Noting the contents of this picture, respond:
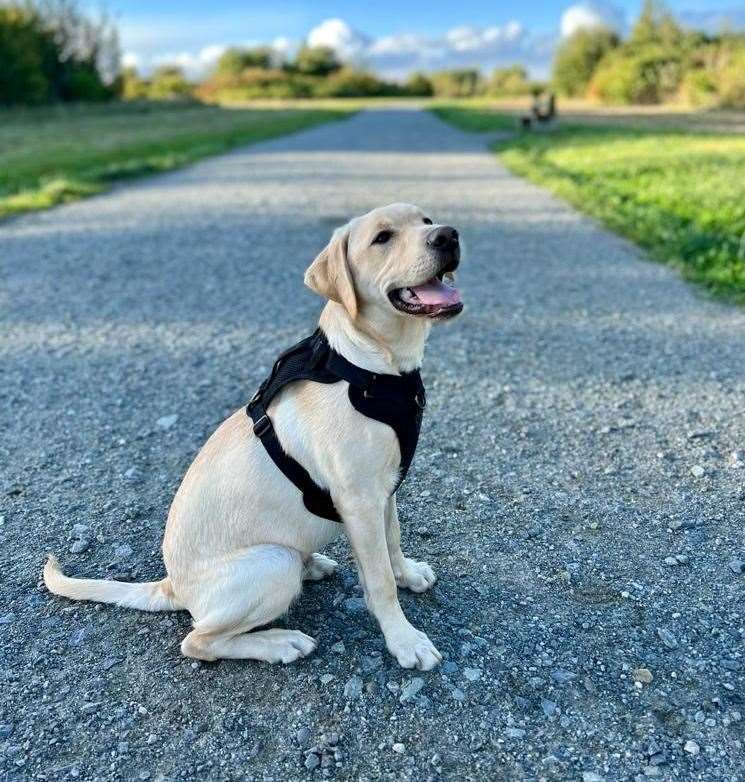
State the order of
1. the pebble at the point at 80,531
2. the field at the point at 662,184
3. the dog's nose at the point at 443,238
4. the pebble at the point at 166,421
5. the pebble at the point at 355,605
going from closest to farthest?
the dog's nose at the point at 443,238 < the pebble at the point at 355,605 < the pebble at the point at 80,531 < the pebble at the point at 166,421 < the field at the point at 662,184

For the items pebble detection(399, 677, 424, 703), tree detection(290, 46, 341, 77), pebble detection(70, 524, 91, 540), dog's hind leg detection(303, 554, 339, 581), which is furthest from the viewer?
tree detection(290, 46, 341, 77)

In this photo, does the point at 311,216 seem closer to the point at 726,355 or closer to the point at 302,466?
the point at 726,355

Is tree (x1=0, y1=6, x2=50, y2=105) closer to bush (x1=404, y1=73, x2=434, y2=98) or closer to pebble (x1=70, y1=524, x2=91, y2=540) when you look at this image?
bush (x1=404, y1=73, x2=434, y2=98)

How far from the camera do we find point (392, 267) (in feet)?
8.81

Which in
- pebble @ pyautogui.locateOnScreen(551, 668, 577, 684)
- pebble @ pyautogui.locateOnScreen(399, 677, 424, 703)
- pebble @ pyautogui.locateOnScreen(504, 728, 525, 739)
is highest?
pebble @ pyautogui.locateOnScreen(504, 728, 525, 739)

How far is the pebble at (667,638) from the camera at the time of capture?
2717mm

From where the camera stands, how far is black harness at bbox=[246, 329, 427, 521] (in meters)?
2.63

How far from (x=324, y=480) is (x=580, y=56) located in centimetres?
6277

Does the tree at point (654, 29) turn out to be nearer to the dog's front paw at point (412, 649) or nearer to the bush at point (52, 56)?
the bush at point (52, 56)

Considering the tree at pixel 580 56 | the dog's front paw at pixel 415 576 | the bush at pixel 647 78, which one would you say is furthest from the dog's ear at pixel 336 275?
the tree at pixel 580 56

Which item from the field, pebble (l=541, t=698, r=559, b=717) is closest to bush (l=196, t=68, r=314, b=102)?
the field

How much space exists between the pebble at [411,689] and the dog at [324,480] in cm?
7

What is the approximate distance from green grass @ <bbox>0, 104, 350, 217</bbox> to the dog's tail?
10182 millimetres

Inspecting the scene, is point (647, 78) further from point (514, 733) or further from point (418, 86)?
point (418, 86)
